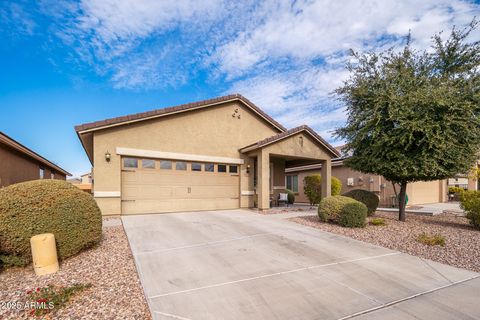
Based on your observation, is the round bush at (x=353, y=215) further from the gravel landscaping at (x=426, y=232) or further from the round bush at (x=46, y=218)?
the round bush at (x=46, y=218)

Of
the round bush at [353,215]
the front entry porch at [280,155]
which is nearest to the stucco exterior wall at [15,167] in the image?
the front entry porch at [280,155]

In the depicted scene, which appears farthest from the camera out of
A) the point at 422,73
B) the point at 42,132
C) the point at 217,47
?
the point at 42,132

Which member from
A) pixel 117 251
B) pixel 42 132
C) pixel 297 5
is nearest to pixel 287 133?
pixel 297 5

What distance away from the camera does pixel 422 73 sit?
9797 millimetres

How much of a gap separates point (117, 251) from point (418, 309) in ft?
19.9

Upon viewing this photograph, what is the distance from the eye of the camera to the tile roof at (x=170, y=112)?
1018 centimetres

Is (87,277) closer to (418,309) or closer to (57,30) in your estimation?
(418,309)

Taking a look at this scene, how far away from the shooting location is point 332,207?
9.19 meters

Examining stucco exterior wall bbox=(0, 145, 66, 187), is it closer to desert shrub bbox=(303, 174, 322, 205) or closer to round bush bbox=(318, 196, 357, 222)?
round bush bbox=(318, 196, 357, 222)

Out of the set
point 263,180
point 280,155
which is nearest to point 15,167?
point 263,180

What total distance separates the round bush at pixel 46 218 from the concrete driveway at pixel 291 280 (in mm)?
1282

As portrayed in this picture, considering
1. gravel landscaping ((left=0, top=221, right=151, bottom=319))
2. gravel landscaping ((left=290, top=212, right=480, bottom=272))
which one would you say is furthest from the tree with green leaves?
gravel landscaping ((left=0, top=221, right=151, bottom=319))

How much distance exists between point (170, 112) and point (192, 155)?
2.32m

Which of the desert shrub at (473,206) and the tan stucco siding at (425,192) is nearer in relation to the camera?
the desert shrub at (473,206)
